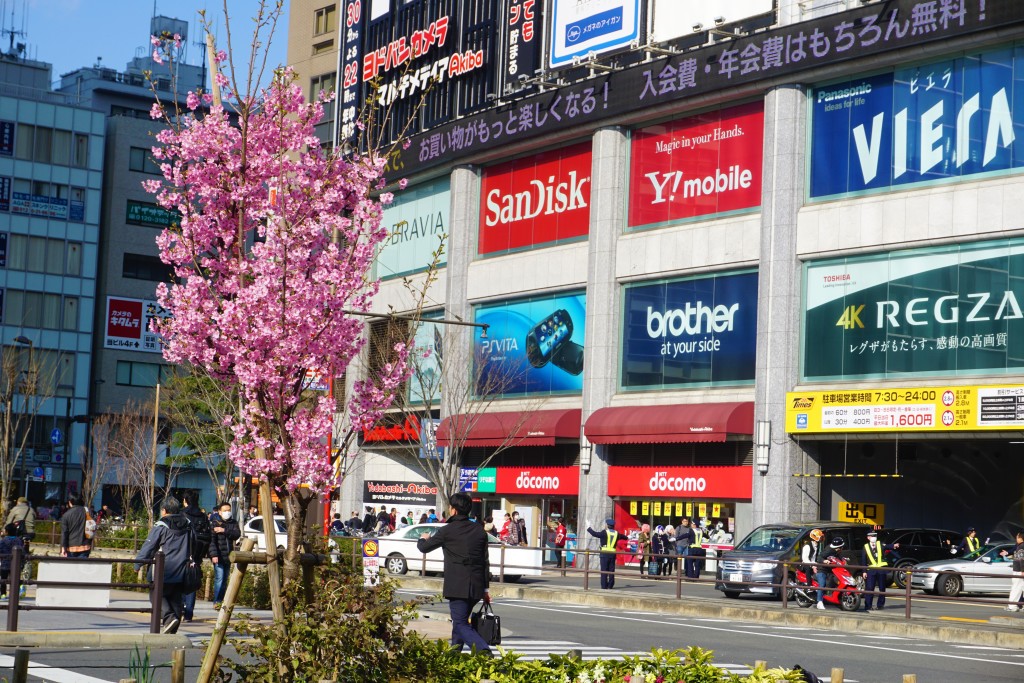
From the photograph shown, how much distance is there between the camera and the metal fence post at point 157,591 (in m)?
17.4

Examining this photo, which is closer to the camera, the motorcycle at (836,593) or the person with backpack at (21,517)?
the person with backpack at (21,517)

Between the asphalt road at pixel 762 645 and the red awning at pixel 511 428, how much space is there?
1969 centimetres

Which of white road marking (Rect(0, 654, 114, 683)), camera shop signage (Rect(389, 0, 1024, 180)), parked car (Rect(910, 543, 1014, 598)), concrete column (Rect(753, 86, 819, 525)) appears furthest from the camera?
concrete column (Rect(753, 86, 819, 525))

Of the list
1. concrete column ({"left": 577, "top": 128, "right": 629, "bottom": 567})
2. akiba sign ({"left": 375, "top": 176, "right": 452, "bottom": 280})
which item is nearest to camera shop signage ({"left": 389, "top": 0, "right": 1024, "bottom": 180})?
concrete column ({"left": 577, "top": 128, "right": 629, "bottom": 567})

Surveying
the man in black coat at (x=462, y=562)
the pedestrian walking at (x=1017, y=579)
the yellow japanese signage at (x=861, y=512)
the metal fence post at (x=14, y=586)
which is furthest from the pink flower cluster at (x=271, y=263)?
the yellow japanese signage at (x=861, y=512)

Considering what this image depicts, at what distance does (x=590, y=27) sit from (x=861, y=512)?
701 inches

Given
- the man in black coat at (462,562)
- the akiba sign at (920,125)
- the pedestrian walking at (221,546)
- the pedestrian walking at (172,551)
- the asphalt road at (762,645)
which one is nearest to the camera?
the man in black coat at (462,562)

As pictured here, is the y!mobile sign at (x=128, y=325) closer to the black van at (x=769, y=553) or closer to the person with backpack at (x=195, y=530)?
the black van at (x=769, y=553)

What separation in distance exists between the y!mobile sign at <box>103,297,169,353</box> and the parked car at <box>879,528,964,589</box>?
2369 inches

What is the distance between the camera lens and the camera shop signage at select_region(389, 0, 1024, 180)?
1407 inches

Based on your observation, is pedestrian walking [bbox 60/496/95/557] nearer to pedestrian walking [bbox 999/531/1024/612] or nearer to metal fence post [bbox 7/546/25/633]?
metal fence post [bbox 7/546/25/633]

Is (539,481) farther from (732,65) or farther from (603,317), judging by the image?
(732,65)

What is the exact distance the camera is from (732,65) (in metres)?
41.2

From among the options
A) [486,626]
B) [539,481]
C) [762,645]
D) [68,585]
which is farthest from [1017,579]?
[539,481]
